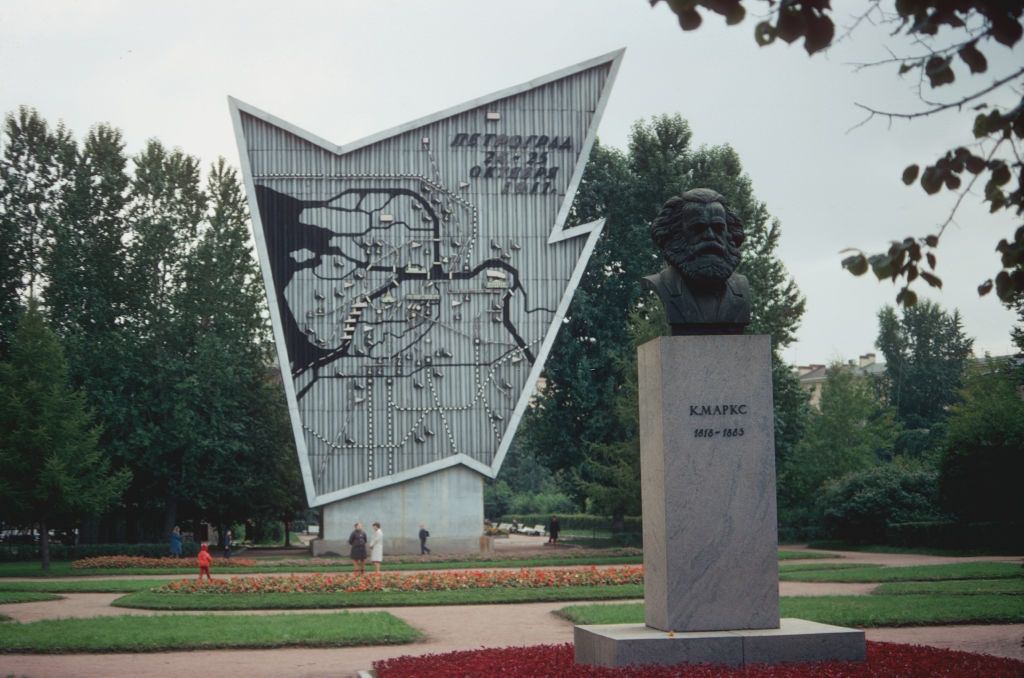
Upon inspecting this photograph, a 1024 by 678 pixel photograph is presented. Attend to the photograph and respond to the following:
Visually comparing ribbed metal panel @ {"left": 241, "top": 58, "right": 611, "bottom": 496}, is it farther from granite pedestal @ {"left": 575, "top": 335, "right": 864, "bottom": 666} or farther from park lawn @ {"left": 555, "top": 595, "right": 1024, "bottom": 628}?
granite pedestal @ {"left": 575, "top": 335, "right": 864, "bottom": 666}

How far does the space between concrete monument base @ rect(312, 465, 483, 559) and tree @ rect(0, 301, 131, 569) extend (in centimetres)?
801

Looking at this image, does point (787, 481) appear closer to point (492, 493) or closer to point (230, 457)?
point (230, 457)

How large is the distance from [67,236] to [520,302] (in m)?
19.4

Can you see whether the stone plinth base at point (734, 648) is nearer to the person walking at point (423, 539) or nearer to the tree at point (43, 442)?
the tree at point (43, 442)

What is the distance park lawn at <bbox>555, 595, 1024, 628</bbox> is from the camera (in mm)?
17391

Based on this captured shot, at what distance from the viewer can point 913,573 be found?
26.9 m

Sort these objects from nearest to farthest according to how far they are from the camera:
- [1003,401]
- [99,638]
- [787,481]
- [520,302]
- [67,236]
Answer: [99,638] → [1003,401] → [520,302] → [67,236] → [787,481]

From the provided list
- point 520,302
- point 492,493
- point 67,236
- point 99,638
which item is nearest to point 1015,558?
point 520,302

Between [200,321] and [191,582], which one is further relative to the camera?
[200,321]

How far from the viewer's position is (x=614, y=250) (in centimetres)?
5378

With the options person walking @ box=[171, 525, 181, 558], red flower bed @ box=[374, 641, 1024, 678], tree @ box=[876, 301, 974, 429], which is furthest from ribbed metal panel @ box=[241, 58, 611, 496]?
tree @ box=[876, 301, 974, 429]

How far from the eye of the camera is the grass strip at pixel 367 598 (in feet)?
75.9

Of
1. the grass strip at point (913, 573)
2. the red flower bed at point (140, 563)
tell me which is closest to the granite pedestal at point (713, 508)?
the grass strip at point (913, 573)

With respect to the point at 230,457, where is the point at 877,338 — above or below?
above
